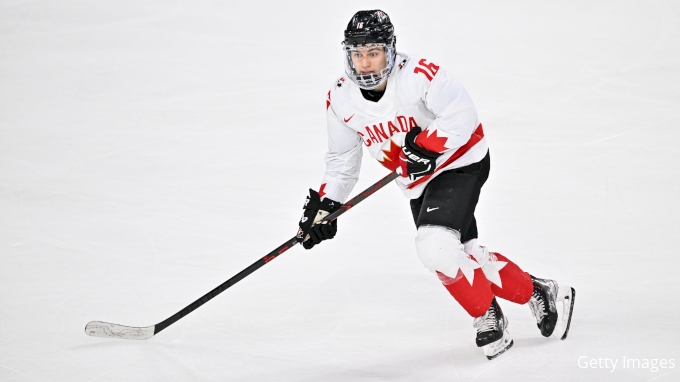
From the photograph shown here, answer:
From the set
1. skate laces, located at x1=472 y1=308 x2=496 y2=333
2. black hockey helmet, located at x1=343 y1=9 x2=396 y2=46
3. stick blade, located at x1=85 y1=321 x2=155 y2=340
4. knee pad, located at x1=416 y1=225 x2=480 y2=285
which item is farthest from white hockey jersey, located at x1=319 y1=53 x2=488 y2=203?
stick blade, located at x1=85 y1=321 x2=155 y2=340

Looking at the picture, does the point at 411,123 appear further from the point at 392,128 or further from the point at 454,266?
the point at 454,266

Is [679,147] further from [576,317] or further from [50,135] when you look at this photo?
[50,135]

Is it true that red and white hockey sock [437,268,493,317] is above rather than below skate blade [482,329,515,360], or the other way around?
above

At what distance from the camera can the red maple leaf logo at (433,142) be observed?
8.74 feet

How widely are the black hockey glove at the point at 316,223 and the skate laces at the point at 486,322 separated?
594mm

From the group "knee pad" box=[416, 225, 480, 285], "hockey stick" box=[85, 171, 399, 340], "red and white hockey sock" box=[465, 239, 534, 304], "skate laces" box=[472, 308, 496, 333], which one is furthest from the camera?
"hockey stick" box=[85, 171, 399, 340]

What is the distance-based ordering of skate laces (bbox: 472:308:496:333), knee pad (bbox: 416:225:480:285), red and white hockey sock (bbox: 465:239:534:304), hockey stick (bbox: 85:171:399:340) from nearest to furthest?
1. knee pad (bbox: 416:225:480:285)
2. skate laces (bbox: 472:308:496:333)
3. red and white hockey sock (bbox: 465:239:534:304)
4. hockey stick (bbox: 85:171:399:340)

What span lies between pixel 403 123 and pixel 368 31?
35cm

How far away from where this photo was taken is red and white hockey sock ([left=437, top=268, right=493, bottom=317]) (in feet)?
8.70

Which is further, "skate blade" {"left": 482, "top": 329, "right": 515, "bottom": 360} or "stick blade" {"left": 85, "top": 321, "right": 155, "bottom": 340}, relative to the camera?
"stick blade" {"left": 85, "top": 321, "right": 155, "bottom": 340}

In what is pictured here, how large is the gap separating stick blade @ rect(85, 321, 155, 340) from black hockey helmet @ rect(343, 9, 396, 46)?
1.30 m

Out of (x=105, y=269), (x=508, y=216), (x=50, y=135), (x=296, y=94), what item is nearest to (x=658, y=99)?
(x=508, y=216)

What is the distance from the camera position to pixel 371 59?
2689mm

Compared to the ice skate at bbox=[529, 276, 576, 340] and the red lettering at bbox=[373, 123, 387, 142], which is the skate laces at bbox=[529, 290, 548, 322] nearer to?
the ice skate at bbox=[529, 276, 576, 340]
